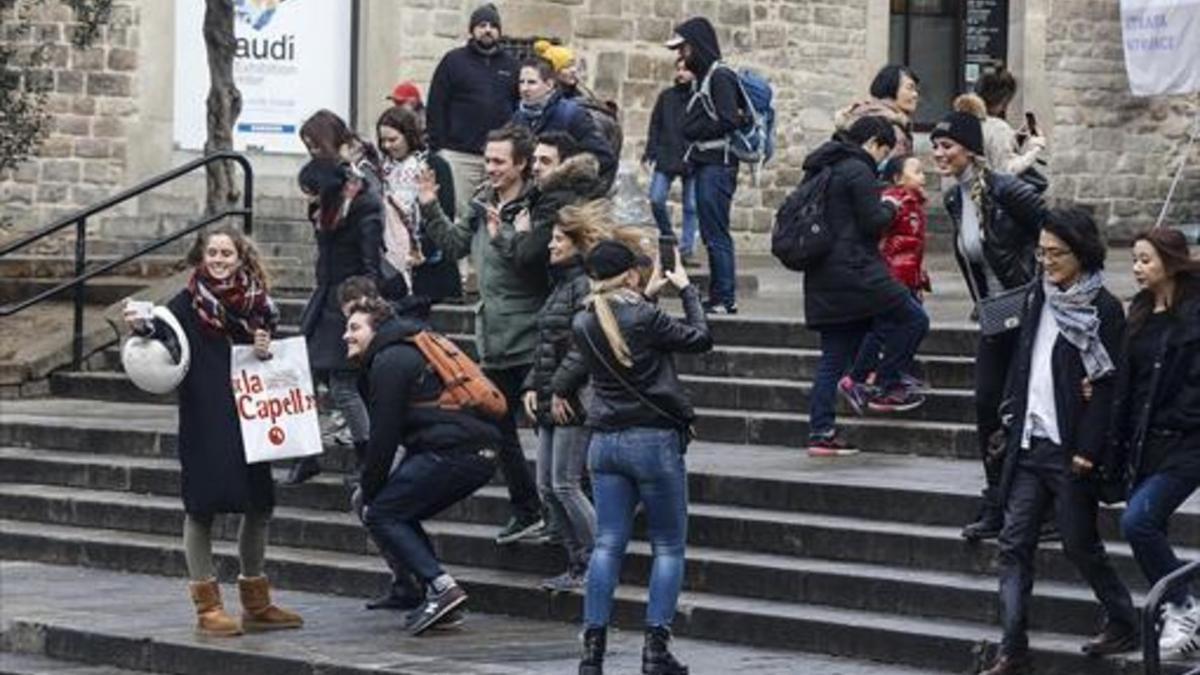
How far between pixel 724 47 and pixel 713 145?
8846 millimetres

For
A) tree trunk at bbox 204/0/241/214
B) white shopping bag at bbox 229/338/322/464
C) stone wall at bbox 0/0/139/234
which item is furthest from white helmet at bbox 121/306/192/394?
stone wall at bbox 0/0/139/234

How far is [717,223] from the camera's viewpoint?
20.0 meters

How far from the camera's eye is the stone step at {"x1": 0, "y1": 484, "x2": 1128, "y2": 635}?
1412 cm

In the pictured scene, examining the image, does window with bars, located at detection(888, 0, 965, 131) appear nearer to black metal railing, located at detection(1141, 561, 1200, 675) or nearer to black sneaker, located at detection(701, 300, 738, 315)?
black sneaker, located at detection(701, 300, 738, 315)

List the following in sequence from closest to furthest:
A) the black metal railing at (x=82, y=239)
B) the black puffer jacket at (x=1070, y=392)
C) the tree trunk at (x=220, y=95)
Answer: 1. the black puffer jacket at (x=1070, y=392)
2. the black metal railing at (x=82, y=239)
3. the tree trunk at (x=220, y=95)

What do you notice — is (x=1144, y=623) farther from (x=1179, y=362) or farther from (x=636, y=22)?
(x=636, y=22)

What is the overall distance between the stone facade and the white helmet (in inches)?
409

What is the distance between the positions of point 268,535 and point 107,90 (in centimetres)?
871

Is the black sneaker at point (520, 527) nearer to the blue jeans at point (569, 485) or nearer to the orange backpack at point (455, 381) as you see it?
the blue jeans at point (569, 485)

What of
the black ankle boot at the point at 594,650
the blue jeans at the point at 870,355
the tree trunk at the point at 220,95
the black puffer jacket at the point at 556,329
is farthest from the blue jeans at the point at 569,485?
the tree trunk at the point at 220,95

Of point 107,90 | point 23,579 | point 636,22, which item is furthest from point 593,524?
point 636,22

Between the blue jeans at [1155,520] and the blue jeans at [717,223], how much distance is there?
7324mm

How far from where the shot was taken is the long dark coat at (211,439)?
14.8 metres

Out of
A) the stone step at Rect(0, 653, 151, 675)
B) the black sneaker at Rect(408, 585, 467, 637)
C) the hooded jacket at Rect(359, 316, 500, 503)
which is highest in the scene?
the hooded jacket at Rect(359, 316, 500, 503)
